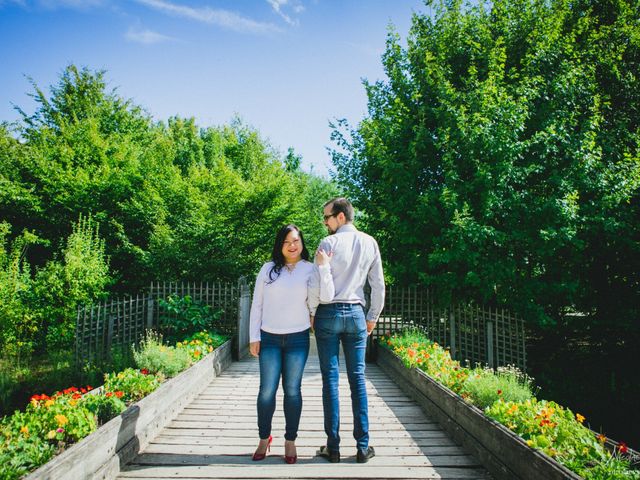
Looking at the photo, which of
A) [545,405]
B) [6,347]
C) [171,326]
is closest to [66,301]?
[6,347]

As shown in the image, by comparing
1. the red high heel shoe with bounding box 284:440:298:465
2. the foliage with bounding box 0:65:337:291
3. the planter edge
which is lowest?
the red high heel shoe with bounding box 284:440:298:465

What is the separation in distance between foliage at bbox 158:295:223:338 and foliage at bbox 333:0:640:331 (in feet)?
13.9

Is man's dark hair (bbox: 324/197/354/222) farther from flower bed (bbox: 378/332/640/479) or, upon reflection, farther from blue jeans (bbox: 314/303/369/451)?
flower bed (bbox: 378/332/640/479)

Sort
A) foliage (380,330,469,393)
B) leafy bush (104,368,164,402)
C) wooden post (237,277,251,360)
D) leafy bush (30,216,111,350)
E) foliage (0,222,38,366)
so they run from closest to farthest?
1. leafy bush (104,368,164,402)
2. foliage (380,330,469,393)
3. wooden post (237,277,251,360)
4. leafy bush (30,216,111,350)
5. foliage (0,222,38,366)

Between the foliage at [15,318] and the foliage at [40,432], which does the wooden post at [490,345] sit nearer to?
the foliage at [40,432]

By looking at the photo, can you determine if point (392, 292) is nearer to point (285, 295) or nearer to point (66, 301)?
point (285, 295)

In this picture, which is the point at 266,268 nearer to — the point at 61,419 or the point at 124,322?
the point at 61,419

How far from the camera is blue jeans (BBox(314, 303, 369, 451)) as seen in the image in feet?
10.6

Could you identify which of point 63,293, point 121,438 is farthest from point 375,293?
point 63,293

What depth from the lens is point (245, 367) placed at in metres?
7.40

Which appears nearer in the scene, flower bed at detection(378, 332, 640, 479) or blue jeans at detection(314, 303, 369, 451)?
flower bed at detection(378, 332, 640, 479)

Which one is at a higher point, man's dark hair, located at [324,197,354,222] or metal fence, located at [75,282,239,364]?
man's dark hair, located at [324,197,354,222]

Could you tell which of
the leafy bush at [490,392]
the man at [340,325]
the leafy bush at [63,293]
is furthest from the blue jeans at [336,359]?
the leafy bush at [63,293]

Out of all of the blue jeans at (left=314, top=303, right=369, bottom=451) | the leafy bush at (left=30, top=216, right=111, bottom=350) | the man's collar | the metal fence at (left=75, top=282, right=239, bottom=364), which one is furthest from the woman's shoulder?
the leafy bush at (left=30, top=216, right=111, bottom=350)
